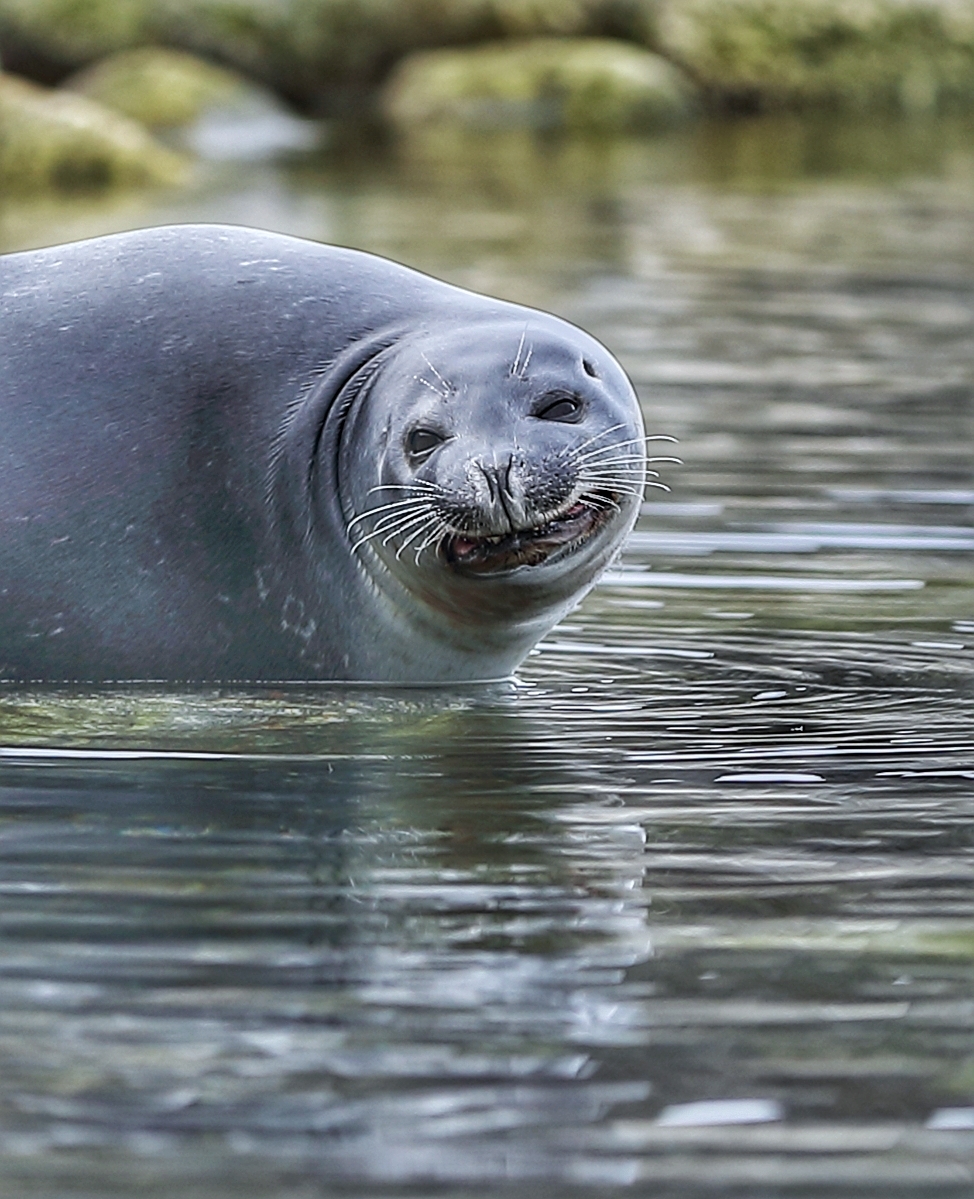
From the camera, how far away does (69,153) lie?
70.6 feet

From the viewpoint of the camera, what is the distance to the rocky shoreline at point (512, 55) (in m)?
30.0

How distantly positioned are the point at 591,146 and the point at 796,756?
71.6 ft

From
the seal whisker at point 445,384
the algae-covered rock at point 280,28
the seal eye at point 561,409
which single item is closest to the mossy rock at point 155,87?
the algae-covered rock at point 280,28

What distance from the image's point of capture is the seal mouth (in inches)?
227

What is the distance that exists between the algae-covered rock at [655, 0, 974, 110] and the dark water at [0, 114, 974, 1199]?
74.7ft

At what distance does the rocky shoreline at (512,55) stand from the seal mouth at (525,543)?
23.6 metres

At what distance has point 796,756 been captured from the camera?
18.1 feet

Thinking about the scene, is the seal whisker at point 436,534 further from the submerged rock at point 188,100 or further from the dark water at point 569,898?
the submerged rock at point 188,100

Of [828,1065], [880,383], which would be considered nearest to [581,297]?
[880,383]

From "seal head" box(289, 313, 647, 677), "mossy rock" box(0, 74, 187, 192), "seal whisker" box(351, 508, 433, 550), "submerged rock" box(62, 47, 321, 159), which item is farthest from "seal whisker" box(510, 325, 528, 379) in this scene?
"submerged rock" box(62, 47, 321, 159)

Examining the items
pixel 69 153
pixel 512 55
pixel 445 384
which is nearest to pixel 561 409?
pixel 445 384

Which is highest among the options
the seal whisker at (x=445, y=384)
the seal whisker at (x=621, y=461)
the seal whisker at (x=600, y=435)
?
the seal whisker at (x=445, y=384)

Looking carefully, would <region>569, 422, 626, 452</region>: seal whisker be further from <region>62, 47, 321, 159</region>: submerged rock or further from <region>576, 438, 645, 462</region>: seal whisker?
<region>62, 47, 321, 159</region>: submerged rock

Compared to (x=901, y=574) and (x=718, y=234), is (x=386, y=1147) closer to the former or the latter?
(x=901, y=574)
